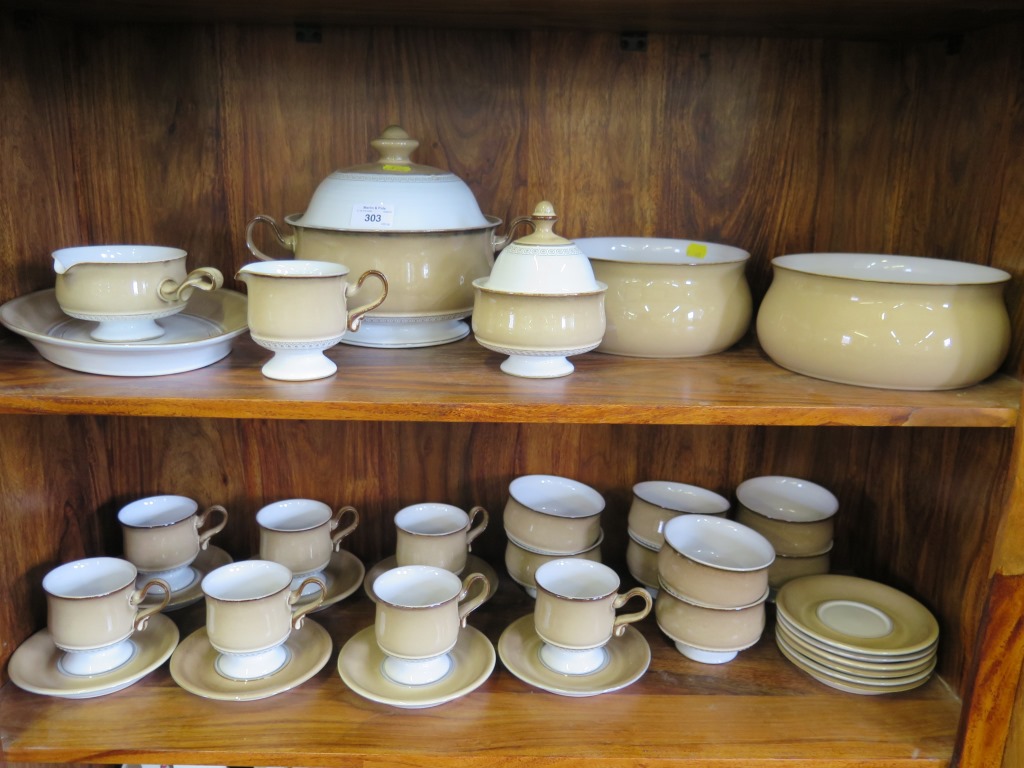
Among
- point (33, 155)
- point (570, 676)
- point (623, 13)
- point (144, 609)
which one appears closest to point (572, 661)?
point (570, 676)

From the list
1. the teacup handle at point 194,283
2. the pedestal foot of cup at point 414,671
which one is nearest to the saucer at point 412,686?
the pedestal foot of cup at point 414,671

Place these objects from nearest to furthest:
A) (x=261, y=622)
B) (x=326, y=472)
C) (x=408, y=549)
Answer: (x=261, y=622), (x=408, y=549), (x=326, y=472)

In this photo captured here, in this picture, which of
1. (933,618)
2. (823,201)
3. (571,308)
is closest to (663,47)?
(823,201)

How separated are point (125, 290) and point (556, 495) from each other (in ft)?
1.89

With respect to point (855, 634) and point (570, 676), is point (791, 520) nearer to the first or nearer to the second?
point (855, 634)

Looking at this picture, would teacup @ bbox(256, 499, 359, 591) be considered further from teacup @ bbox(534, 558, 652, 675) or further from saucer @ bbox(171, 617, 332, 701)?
teacup @ bbox(534, 558, 652, 675)

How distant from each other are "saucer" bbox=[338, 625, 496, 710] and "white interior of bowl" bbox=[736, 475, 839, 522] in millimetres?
400

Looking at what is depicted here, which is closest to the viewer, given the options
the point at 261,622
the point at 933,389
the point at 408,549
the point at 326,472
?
the point at 933,389

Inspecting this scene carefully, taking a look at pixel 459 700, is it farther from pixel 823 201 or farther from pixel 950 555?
pixel 823 201

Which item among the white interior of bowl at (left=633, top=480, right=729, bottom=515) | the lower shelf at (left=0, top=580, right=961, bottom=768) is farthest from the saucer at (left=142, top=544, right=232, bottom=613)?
the white interior of bowl at (left=633, top=480, right=729, bottom=515)

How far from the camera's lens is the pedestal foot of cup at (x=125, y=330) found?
0.82m

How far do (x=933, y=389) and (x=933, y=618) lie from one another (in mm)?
306

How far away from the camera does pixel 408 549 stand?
1024mm

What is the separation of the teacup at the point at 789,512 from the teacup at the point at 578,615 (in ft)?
0.73
